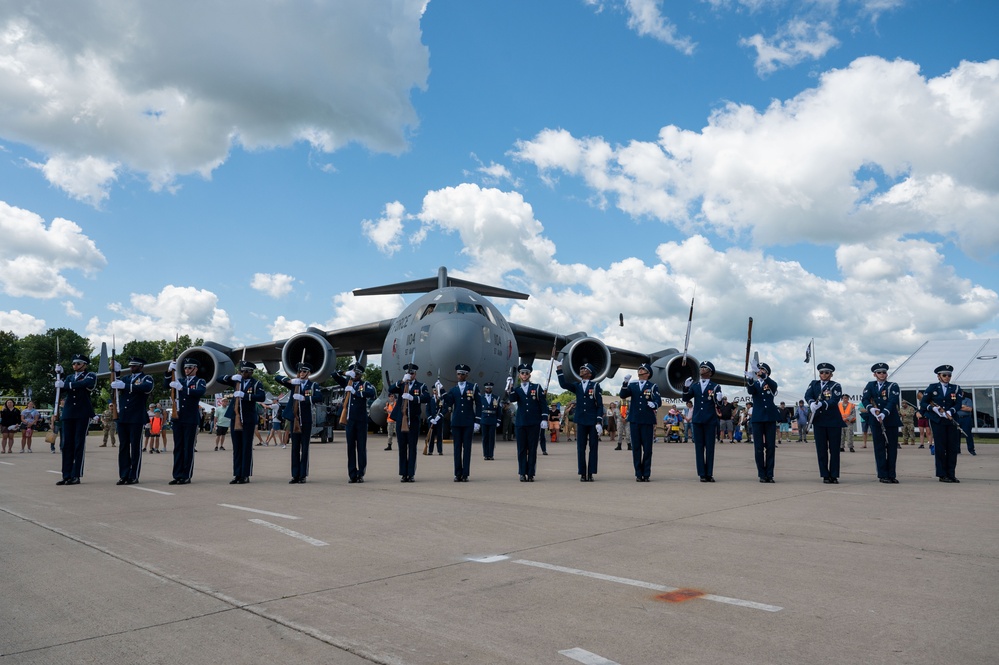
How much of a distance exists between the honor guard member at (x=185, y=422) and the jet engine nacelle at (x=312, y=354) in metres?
11.5

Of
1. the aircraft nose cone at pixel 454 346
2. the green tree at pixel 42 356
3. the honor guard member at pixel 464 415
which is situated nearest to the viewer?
the honor guard member at pixel 464 415

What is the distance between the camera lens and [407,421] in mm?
10984

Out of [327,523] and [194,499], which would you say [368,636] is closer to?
[327,523]

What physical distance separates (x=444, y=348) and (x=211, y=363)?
960 centimetres

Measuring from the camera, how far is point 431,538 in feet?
19.4

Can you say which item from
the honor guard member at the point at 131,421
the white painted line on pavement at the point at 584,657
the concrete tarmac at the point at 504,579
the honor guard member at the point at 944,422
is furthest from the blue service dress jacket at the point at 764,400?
the honor guard member at the point at 131,421

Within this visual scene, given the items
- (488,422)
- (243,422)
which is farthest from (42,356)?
(243,422)

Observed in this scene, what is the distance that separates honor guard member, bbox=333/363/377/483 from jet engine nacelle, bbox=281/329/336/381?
11.8 metres

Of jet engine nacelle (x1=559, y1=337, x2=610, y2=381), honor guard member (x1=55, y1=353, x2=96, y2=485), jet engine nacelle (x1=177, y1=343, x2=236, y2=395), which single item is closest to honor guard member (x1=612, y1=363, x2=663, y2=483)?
honor guard member (x1=55, y1=353, x2=96, y2=485)

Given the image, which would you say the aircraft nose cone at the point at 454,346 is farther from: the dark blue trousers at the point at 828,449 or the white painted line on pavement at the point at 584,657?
the white painted line on pavement at the point at 584,657

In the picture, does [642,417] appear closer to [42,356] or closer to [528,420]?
[528,420]

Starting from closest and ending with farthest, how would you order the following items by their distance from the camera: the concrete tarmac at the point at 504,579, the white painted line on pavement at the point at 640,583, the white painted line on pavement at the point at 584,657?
1. the white painted line on pavement at the point at 584,657
2. the concrete tarmac at the point at 504,579
3. the white painted line on pavement at the point at 640,583

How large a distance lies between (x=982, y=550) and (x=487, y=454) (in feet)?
39.3

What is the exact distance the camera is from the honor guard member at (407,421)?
10.8m
